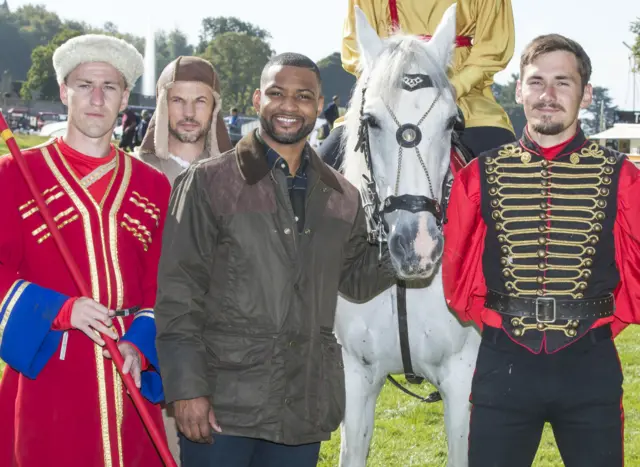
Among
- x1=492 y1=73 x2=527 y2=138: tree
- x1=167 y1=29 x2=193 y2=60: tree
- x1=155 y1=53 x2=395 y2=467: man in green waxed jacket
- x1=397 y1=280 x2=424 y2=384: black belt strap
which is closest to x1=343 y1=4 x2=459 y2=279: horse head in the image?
x1=155 y1=53 x2=395 y2=467: man in green waxed jacket

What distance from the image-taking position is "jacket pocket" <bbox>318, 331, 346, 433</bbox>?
112 inches

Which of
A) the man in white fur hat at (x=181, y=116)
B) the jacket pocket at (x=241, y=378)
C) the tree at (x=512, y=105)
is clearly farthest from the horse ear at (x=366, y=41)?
the tree at (x=512, y=105)

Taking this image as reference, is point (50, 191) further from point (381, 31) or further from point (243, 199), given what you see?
point (381, 31)

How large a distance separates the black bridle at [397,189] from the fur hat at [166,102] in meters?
1.14

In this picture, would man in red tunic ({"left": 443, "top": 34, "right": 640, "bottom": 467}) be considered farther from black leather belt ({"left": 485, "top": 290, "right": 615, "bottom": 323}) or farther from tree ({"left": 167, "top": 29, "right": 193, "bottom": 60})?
tree ({"left": 167, "top": 29, "right": 193, "bottom": 60})

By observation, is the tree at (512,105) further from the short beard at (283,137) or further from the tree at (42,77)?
the short beard at (283,137)

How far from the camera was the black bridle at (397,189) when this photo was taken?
3.14 meters

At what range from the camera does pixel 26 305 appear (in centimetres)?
272

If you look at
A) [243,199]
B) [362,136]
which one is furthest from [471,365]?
[243,199]

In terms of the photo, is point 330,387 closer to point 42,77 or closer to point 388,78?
point 388,78

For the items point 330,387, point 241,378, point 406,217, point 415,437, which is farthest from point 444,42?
point 415,437

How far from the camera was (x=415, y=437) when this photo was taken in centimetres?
571

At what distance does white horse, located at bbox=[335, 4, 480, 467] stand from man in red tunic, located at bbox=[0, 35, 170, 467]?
924 millimetres

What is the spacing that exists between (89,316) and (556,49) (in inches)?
76.5
